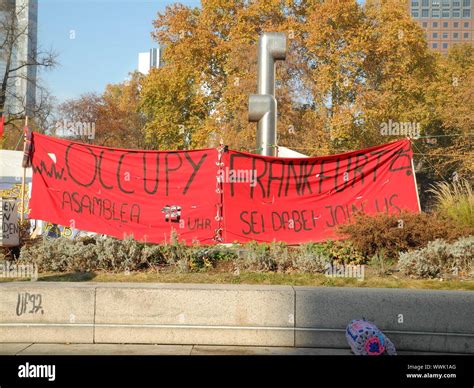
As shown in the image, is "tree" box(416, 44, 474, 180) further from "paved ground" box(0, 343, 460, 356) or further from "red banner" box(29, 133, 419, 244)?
"paved ground" box(0, 343, 460, 356)

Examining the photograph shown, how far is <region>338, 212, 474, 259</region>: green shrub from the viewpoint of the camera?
8641 millimetres

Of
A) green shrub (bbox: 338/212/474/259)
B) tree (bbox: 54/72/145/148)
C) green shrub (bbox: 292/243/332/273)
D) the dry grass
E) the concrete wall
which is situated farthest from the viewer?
tree (bbox: 54/72/145/148)

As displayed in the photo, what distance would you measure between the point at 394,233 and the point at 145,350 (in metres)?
4.01

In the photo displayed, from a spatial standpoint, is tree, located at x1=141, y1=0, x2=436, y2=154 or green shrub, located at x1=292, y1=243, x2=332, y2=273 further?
tree, located at x1=141, y1=0, x2=436, y2=154

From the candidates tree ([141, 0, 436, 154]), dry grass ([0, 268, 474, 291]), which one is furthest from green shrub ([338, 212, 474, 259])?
tree ([141, 0, 436, 154])

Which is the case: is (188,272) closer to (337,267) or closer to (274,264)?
(274,264)

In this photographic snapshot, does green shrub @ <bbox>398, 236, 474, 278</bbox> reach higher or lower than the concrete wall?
higher

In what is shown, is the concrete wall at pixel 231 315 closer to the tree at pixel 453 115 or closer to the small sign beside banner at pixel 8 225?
the small sign beside banner at pixel 8 225

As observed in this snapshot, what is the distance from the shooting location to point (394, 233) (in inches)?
342

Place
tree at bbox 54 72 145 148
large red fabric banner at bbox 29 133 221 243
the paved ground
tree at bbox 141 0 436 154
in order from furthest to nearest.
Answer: tree at bbox 54 72 145 148 → tree at bbox 141 0 436 154 → large red fabric banner at bbox 29 133 221 243 → the paved ground

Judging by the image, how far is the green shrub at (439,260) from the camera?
784 centimetres

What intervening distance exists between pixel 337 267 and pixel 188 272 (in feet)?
6.51

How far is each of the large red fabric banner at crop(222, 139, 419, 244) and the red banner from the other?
0.02 m
